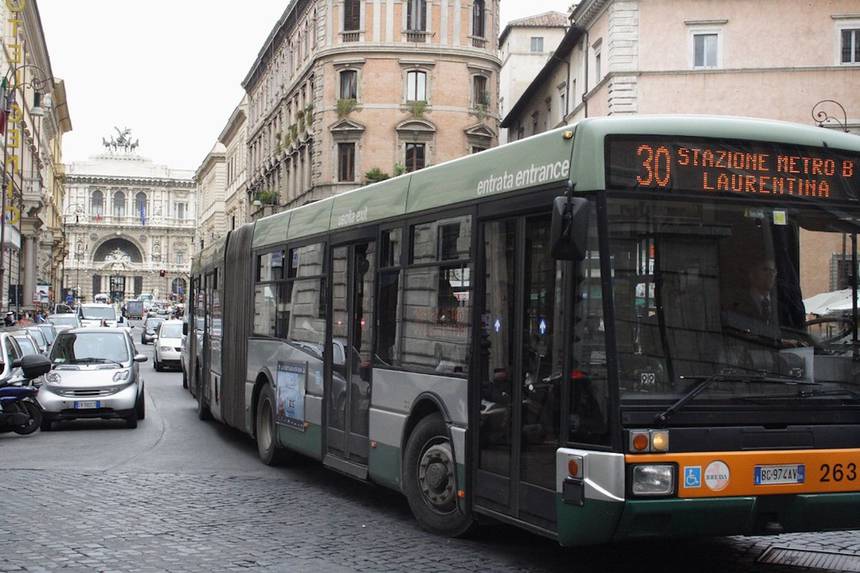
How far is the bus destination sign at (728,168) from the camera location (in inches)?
270

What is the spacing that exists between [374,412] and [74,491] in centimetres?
327

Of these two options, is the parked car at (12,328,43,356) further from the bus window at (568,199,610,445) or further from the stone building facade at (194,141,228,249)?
the stone building facade at (194,141,228,249)

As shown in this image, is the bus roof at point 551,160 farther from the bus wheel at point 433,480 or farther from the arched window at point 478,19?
the arched window at point 478,19

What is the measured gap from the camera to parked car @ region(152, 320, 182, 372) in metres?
38.0

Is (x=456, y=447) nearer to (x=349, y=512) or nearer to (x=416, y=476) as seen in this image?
(x=416, y=476)

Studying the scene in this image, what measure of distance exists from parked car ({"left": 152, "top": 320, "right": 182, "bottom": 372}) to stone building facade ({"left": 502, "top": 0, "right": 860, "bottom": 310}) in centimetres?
1555

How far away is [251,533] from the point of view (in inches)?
356

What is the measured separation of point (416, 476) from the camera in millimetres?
9211

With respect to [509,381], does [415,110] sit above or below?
above

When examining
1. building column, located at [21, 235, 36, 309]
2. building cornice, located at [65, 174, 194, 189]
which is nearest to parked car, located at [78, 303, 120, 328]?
building column, located at [21, 235, 36, 309]

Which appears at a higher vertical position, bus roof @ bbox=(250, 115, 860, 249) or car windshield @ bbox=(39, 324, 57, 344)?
bus roof @ bbox=(250, 115, 860, 249)

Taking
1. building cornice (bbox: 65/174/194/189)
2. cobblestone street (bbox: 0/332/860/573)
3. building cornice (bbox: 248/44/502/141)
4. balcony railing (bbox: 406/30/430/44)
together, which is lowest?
cobblestone street (bbox: 0/332/860/573)

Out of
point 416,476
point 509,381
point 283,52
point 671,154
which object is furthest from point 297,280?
point 283,52

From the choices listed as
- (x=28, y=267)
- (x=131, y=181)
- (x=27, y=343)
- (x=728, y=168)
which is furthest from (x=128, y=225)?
(x=728, y=168)
